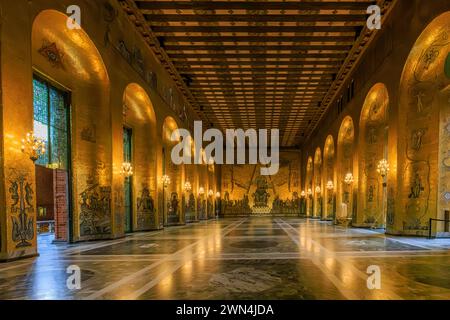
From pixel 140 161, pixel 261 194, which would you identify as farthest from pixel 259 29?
pixel 261 194

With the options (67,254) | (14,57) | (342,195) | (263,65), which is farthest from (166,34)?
(342,195)

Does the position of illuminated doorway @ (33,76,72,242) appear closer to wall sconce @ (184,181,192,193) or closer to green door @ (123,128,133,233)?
green door @ (123,128,133,233)

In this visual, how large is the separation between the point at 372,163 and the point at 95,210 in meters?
13.9

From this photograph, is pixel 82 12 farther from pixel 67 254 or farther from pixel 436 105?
pixel 436 105

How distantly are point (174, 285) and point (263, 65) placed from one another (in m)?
13.7

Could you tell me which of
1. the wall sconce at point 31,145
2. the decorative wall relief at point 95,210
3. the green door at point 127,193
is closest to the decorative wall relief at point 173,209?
the green door at point 127,193

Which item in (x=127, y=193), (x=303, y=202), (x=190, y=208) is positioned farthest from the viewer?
(x=303, y=202)

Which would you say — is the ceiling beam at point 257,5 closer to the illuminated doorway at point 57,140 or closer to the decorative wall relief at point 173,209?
the illuminated doorway at point 57,140

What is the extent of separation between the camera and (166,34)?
13.7 metres

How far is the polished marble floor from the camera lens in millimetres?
4820

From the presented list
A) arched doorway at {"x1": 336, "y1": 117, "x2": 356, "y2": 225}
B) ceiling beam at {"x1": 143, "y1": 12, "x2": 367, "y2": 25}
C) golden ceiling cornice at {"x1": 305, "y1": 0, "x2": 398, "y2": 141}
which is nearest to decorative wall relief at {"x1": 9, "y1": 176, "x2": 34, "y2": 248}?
ceiling beam at {"x1": 143, "y1": 12, "x2": 367, "y2": 25}

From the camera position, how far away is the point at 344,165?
66.3ft

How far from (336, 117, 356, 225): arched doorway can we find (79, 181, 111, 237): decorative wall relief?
1377 cm

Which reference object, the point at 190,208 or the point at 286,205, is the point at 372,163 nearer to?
the point at 190,208
